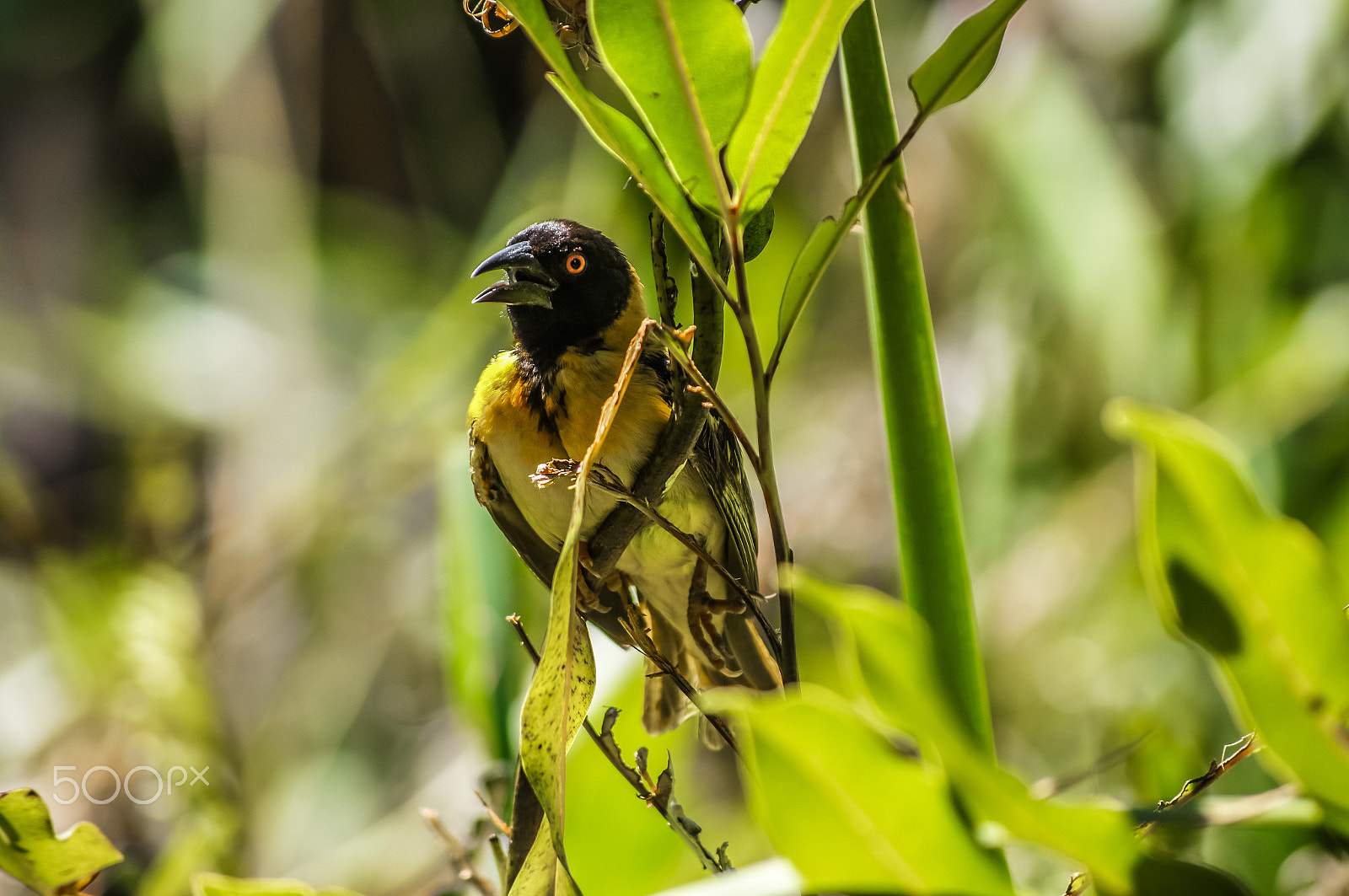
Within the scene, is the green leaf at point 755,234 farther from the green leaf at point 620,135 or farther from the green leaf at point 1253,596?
the green leaf at point 1253,596

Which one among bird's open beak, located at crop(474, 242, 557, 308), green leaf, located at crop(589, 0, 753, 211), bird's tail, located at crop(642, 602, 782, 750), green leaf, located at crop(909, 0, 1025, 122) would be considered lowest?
bird's tail, located at crop(642, 602, 782, 750)

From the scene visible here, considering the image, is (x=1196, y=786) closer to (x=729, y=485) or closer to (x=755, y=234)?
(x=755, y=234)

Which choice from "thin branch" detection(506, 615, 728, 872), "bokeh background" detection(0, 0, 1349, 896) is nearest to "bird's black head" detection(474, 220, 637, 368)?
"bokeh background" detection(0, 0, 1349, 896)

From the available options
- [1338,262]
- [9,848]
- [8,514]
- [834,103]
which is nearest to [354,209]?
[8,514]

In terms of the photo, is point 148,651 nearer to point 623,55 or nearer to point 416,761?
point 416,761

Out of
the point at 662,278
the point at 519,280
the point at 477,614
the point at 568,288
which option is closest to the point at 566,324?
the point at 568,288

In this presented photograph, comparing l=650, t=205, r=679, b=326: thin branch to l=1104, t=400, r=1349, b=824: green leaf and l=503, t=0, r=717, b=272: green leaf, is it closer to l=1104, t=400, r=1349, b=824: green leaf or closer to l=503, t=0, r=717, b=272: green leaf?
l=503, t=0, r=717, b=272: green leaf
